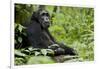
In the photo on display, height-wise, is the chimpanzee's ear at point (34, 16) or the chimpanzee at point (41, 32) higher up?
the chimpanzee's ear at point (34, 16)

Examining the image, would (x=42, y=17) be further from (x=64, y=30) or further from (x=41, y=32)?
(x=64, y=30)

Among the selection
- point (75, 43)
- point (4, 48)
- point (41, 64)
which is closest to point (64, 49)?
point (75, 43)

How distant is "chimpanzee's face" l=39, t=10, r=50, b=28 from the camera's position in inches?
78.7

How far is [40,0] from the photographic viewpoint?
6.54ft

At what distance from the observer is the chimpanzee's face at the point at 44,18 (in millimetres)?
2000

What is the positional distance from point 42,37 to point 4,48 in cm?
37

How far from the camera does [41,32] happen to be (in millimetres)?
1998

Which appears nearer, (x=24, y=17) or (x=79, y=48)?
(x=24, y=17)

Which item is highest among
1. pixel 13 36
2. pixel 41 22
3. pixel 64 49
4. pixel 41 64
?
pixel 41 22

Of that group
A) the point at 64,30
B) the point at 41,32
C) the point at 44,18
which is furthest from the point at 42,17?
the point at 64,30

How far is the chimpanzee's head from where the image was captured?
1.98 meters

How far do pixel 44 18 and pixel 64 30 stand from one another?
237 millimetres

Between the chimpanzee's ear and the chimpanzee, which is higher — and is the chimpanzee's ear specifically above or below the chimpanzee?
above
